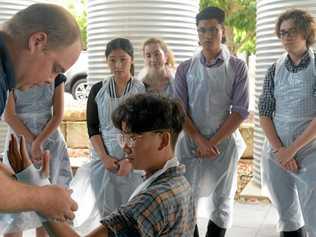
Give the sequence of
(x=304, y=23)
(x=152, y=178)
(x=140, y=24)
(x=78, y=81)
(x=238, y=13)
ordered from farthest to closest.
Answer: (x=78, y=81)
(x=238, y=13)
(x=140, y=24)
(x=304, y=23)
(x=152, y=178)

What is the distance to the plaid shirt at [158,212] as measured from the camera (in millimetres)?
1597

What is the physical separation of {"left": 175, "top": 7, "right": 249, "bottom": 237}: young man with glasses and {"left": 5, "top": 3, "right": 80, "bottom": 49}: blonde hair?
1.75 metres

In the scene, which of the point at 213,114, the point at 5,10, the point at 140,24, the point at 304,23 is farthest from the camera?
the point at 5,10

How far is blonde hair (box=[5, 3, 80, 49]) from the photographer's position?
1628 millimetres

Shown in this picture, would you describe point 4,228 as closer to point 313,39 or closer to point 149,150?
point 149,150

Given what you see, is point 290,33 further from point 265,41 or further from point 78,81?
point 78,81

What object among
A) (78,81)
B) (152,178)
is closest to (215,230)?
(152,178)

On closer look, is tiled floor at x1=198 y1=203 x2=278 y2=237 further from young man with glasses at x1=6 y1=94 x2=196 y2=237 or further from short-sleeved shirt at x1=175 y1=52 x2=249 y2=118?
young man with glasses at x1=6 y1=94 x2=196 y2=237

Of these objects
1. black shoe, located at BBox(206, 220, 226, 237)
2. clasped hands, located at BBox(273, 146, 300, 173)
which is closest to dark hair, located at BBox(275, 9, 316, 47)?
clasped hands, located at BBox(273, 146, 300, 173)

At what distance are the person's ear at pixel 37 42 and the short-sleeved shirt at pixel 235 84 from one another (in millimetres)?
1815

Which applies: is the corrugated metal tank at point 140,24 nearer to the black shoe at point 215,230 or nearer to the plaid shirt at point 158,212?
the black shoe at point 215,230

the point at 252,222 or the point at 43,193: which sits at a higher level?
the point at 43,193

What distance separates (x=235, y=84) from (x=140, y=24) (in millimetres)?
1769

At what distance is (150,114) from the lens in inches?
68.0
